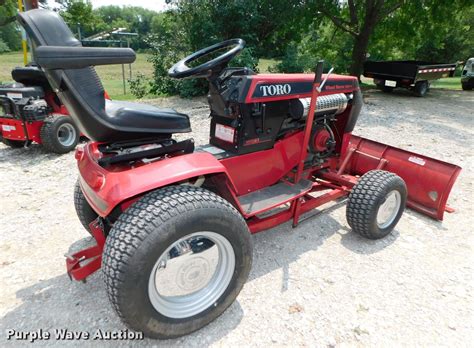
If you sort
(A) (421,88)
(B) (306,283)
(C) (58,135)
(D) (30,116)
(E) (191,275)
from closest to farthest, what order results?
(E) (191,275) → (B) (306,283) → (D) (30,116) → (C) (58,135) → (A) (421,88)

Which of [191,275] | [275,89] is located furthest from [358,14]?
[191,275]

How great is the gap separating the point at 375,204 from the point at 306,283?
36.8 inches

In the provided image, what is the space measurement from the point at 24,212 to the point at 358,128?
595 cm

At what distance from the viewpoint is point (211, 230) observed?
1.94 m

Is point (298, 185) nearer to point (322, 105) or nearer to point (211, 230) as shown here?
point (322, 105)

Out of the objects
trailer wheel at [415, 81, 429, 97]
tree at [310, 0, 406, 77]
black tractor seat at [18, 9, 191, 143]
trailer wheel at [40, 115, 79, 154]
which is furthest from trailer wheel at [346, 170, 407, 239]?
tree at [310, 0, 406, 77]

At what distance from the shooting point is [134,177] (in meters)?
1.89

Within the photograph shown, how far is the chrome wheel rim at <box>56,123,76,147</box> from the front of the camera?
5434 mm

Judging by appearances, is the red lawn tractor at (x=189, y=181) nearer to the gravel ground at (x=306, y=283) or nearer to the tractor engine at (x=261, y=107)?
the tractor engine at (x=261, y=107)

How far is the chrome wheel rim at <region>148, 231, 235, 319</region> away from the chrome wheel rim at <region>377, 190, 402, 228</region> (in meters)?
1.65

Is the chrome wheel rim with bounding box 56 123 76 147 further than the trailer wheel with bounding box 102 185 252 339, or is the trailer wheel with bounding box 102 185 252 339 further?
the chrome wheel rim with bounding box 56 123 76 147

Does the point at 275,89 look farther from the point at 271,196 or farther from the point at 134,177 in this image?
the point at 134,177

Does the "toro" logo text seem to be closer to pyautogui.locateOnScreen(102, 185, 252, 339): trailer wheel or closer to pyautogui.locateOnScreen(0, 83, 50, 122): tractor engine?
pyautogui.locateOnScreen(102, 185, 252, 339): trailer wheel

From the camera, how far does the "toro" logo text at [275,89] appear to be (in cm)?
266
